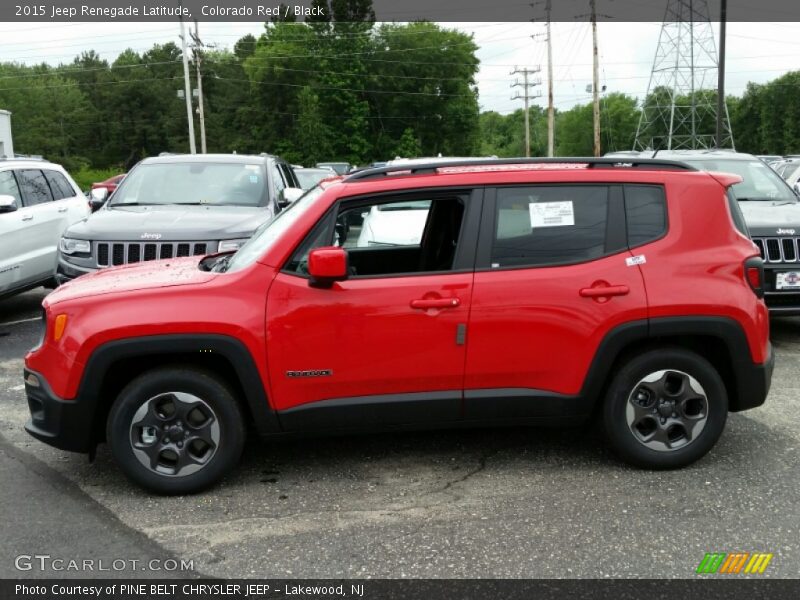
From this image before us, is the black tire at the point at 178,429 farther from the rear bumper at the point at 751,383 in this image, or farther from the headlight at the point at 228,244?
the headlight at the point at 228,244

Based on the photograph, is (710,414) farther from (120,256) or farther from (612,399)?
(120,256)

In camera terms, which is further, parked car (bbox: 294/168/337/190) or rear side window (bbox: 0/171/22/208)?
parked car (bbox: 294/168/337/190)

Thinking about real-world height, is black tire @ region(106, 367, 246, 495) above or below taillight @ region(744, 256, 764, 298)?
below

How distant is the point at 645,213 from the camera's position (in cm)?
442

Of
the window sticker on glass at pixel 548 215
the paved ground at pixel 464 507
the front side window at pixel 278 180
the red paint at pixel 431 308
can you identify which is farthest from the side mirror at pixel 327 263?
the front side window at pixel 278 180

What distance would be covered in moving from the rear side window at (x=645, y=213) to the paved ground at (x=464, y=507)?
133 cm

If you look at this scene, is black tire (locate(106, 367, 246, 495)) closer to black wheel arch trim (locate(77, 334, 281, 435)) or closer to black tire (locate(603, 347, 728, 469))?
black wheel arch trim (locate(77, 334, 281, 435))

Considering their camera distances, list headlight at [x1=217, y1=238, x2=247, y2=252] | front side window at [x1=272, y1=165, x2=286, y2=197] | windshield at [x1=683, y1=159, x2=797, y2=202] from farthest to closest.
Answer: front side window at [x1=272, y1=165, x2=286, y2=197], windshield at [x1=683, y1=159, x2=797, y2=202], headlight at [x1=217, y1=238, x2=247, y2=252]

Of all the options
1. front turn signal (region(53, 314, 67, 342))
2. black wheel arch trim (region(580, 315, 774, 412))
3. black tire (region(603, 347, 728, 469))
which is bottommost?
black tire (region(603, 347, 728, 469))

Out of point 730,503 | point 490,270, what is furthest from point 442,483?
point 730,503

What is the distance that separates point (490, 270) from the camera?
168 inches

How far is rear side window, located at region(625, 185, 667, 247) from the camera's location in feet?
14.4

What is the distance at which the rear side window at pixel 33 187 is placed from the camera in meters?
9.34

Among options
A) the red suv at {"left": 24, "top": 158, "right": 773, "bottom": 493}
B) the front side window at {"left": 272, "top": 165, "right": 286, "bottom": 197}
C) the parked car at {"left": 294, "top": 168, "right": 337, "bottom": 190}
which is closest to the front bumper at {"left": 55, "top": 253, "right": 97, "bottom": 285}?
the front side window at {"left": 272, "top": 165, "right": 286, "bottom": 197}
